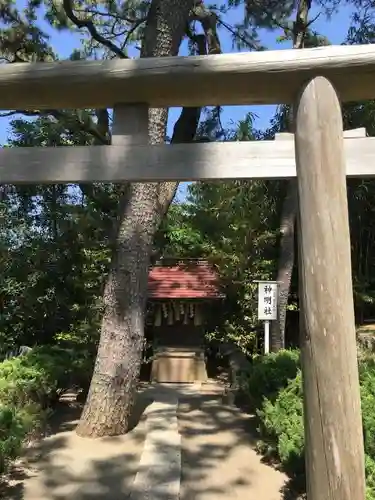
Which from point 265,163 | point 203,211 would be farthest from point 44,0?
point 265,163

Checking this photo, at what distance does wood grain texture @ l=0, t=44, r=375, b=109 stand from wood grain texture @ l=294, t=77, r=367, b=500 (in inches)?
5.1

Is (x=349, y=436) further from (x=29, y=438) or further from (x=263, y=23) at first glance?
(x=263, y=23)

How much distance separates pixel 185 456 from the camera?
5199 mm

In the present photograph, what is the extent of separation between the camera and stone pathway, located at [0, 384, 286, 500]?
4.16 m

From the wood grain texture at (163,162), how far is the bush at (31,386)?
2166 mm

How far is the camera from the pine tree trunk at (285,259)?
10219 mm

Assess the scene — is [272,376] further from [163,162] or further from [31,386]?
[163,162]

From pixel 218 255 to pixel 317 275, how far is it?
895cm

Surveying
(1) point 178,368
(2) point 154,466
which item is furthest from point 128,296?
(1) point 178,368

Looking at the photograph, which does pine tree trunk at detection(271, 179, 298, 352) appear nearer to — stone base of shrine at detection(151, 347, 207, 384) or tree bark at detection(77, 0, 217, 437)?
stone base of shrine at detection(151, 347, 207, 384)

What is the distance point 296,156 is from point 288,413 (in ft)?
9.01

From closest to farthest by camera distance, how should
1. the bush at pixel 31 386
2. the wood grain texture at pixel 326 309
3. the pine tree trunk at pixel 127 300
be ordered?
the wood grain texture at pixel 326 309
the bush at pixel 31 386
the pine tree trunk at pixel 127 300

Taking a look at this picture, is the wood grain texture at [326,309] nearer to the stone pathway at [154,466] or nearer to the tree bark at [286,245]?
the stone pathway at [154,466]

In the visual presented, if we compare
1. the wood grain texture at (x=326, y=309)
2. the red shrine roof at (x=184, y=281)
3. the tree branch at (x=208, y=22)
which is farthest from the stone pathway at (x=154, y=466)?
the tree branch at (x=208, y=22)
